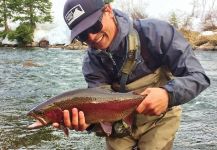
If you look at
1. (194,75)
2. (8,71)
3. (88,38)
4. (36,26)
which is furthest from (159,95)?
(36,26)

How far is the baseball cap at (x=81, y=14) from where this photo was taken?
10.2ft

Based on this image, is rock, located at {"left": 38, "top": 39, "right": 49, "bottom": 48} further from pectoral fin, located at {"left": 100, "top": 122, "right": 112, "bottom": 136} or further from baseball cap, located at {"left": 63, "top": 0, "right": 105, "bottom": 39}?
baseball cap, located at {"left": 63, "top": 0, "right": 105, "bottom": 39}

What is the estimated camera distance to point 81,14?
3.12 metres

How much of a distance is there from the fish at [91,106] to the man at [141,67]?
0.17ft

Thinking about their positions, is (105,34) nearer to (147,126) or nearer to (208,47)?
(147,126)

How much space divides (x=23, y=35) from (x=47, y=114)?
3881 centimetres

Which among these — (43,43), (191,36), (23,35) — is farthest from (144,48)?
(23,35)

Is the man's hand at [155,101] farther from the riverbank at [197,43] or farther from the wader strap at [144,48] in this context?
the riverbank at [197,43]

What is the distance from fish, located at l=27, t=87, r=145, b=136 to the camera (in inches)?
120

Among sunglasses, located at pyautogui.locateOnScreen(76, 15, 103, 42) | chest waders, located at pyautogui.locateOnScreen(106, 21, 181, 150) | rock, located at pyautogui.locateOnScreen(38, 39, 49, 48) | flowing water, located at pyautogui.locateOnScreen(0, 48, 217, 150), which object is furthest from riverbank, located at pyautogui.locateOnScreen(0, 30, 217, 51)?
sunglasses, located at pyautogui.locateOnScreen(76, 15, 103, 42)

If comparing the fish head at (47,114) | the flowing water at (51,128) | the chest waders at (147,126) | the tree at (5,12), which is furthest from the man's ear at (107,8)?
the tree at (5,12)

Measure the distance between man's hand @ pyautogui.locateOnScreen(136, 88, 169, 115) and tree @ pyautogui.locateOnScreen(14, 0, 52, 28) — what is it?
4343 centimetres

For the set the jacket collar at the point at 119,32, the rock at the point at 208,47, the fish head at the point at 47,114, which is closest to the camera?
the fish head at the point at 47,114

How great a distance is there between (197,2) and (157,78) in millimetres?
40887
